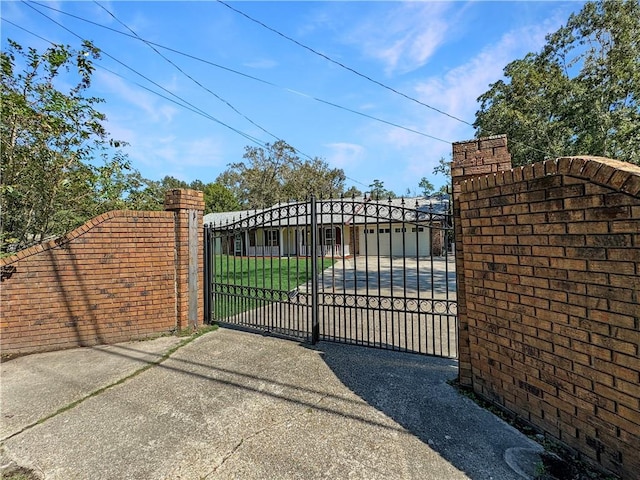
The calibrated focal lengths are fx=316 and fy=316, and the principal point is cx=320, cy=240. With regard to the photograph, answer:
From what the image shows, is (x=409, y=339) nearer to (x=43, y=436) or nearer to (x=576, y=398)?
(x=576, y=398)

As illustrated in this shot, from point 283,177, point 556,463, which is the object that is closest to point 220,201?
point 283,177

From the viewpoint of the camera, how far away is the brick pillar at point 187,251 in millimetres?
5105

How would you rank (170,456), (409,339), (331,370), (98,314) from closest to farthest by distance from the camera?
(170,456) < (331,370) < (98,314) < (409,339)

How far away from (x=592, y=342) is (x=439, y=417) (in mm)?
1345

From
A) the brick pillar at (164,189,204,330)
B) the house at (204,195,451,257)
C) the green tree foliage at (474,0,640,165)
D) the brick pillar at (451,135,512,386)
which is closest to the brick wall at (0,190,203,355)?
the brick pillar at (164,189,204,330)

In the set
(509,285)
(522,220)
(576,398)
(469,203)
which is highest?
(469,203)

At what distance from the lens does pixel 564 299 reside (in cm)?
219

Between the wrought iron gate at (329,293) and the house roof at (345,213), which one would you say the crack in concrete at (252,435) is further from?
the house roof at (345,213)

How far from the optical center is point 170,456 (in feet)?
7.65

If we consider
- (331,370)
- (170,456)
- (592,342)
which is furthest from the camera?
(331,370)

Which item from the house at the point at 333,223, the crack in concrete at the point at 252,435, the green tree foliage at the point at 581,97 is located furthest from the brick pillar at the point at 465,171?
the green tree foliage at the point at 581,97

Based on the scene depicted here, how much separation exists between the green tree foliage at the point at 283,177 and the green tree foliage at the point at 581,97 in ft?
61.9

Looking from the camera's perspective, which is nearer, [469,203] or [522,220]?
[522,220]

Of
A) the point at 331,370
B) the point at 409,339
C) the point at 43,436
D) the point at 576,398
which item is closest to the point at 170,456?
the point at 43,436
